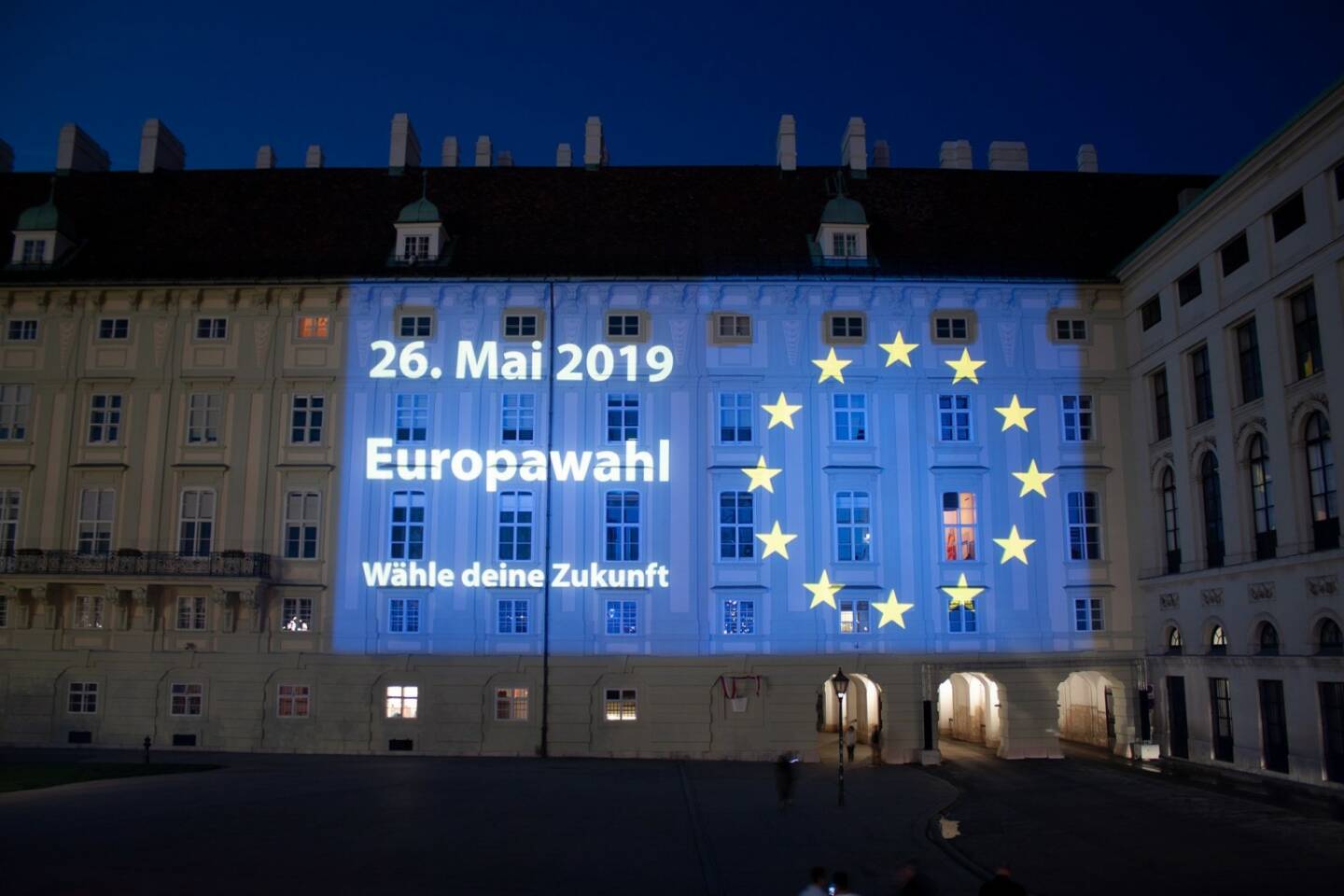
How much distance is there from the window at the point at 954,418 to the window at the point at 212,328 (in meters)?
27.1

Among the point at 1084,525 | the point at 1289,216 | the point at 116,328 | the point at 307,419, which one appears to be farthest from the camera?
the point at 116,328

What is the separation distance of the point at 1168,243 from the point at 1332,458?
443 inches

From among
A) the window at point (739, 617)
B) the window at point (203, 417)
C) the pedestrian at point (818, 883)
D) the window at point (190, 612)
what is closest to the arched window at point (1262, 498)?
the window at point (739, 617)

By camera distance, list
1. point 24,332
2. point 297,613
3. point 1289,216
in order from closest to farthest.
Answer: point 1289,216 < point 297,613 < point 24,332

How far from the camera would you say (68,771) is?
110ft

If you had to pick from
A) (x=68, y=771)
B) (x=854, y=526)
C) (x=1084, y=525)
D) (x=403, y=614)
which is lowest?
(x=68, y=771)

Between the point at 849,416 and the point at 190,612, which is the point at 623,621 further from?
the point at 190,612

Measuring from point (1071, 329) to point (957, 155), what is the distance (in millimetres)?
12784

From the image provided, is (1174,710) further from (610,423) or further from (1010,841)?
(610,423)

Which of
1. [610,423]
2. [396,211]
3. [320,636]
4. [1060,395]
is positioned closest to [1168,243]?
[1060,395]

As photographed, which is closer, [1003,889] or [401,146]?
[1003,889]

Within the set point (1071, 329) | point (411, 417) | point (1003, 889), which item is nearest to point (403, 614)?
point (411, 417)

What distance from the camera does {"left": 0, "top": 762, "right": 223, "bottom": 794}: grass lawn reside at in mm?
30984

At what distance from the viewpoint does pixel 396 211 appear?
47.3 meters
